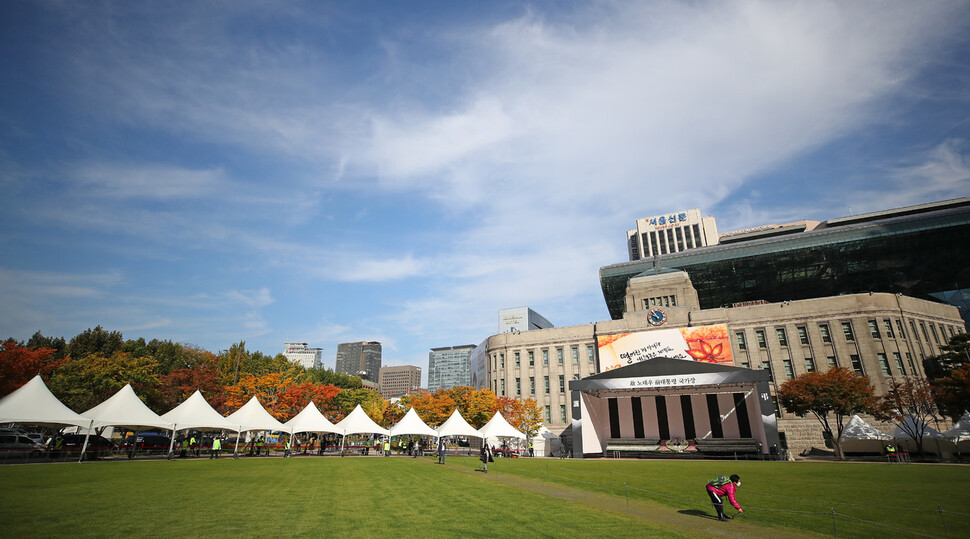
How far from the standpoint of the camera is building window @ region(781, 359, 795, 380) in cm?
5903

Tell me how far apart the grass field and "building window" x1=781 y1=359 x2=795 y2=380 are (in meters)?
40.2

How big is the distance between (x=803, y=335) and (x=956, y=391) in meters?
22.1

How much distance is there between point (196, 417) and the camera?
35438mm

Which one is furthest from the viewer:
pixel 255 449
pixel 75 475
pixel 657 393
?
pixel 657 393

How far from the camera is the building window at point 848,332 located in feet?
188

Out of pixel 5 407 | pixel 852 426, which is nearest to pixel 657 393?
pixel 852 426

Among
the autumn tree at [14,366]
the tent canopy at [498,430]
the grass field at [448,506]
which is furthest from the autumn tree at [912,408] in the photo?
the autumn tree at [14,366]

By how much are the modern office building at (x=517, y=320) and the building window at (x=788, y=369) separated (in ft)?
282

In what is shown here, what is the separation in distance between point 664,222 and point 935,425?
12761cm

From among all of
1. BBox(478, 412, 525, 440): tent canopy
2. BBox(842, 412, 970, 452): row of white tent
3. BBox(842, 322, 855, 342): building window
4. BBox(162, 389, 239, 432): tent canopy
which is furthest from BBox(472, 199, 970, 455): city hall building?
BBox(162, 389, 239, 432): tent canopy

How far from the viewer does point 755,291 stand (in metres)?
86.2

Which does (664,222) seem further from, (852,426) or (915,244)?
(852,426)

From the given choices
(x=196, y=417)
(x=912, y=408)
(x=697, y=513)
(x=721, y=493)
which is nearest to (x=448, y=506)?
(x=697, y=513)

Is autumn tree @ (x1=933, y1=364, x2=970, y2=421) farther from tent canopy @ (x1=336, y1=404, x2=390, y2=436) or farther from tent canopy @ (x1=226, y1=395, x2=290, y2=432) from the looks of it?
tent canopy @ (x1=226, y1=395, x2=290, y2=432)
